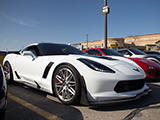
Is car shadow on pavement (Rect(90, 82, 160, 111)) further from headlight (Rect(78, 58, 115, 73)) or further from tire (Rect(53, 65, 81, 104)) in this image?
headlight (Rect(78, 58, 115, 73))

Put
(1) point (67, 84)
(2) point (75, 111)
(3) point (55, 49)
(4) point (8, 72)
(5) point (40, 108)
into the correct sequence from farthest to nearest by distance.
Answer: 1. (4) point (8, 72)
2. (3) point (55, 49)
3. (1) point (67, 84)
4. (5) point (40, 108)
5. (2) point (75, 111)

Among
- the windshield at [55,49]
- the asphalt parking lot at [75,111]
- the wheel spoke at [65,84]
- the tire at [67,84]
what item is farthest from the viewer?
the windshield at [55,49]

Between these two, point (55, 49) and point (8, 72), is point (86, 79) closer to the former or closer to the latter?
point (55, 49)

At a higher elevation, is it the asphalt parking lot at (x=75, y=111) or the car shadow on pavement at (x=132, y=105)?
the asphalt parking lot at (x=75, y=111)

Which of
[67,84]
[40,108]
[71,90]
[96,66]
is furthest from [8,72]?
[96,66]

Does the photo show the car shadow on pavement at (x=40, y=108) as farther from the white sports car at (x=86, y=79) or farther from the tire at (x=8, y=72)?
the tire at (x=8, y=72)

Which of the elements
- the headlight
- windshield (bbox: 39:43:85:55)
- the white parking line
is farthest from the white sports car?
the white parking line

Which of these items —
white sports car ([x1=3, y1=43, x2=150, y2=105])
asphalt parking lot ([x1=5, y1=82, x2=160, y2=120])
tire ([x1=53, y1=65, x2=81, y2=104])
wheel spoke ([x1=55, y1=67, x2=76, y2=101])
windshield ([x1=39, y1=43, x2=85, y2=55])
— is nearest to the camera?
asphalt parking lot ([x1=5, y1=82, x2=160, y2=120])

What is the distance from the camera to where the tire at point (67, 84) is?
208cm

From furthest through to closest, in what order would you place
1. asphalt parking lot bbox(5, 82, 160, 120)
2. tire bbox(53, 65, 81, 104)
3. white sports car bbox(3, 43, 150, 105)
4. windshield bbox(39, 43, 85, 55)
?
1. windshield bbox(39, 43, 85, 55)
2. tire bbox(53, 65, 81, 104)
3. white sports car bbox(3, 43, 150, 105)
4. asphalt parking lot bbox(5, 82, 160, 120)

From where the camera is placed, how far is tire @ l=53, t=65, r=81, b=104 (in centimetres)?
208

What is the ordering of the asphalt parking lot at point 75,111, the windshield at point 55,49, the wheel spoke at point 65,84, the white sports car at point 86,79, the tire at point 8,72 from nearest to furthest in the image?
the asphalt parking lot at point 75,111
the white sports car at point 86,79
the wheel spoke at point 65,84
the windshield at point 55,49
the tire at point 8,72

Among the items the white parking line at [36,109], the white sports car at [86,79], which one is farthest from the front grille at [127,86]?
the white parking line at [36,109]

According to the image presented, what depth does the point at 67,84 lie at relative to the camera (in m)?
2.27
